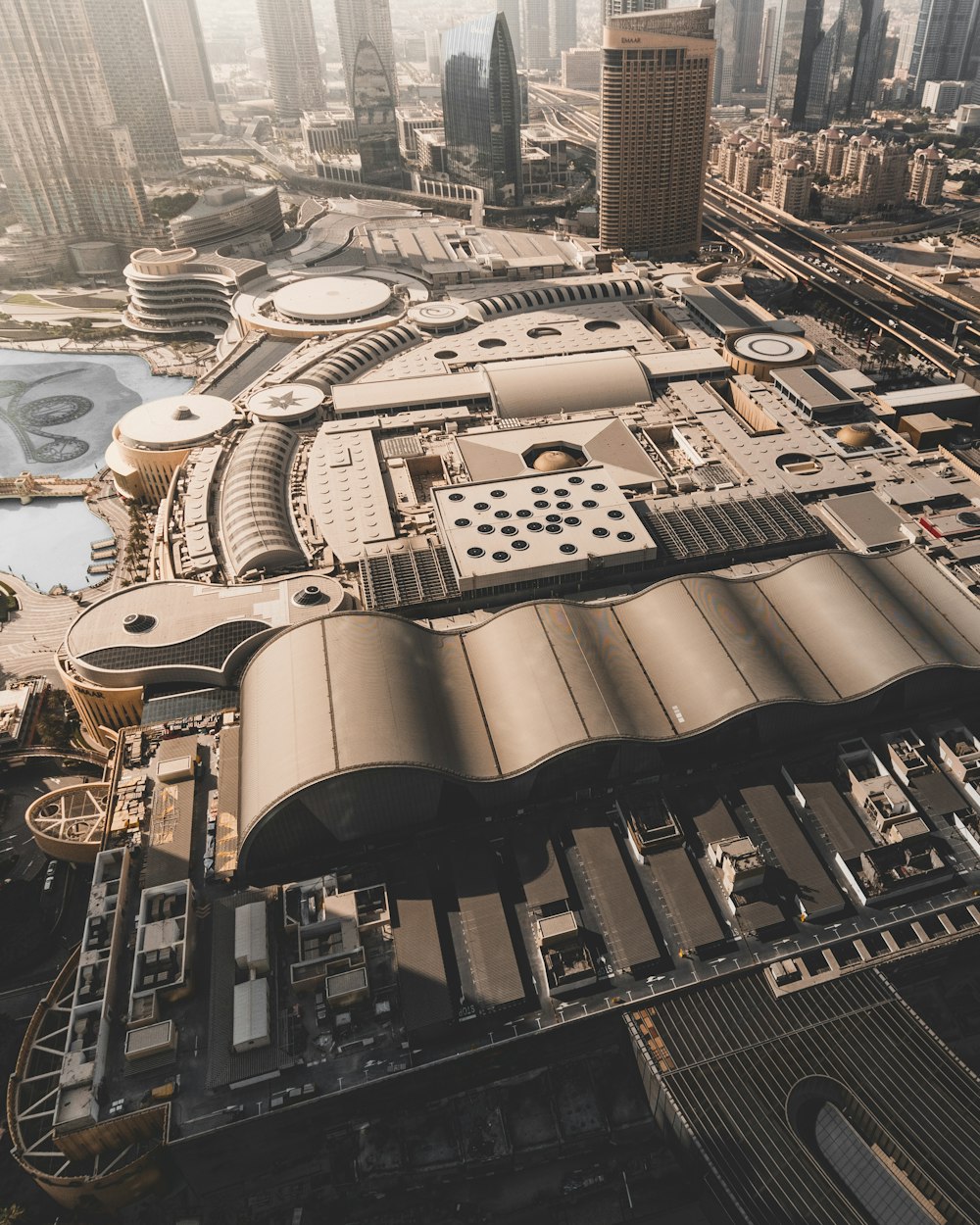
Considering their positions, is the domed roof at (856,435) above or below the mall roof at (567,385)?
below

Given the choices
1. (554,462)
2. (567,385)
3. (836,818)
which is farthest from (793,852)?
(567,385)

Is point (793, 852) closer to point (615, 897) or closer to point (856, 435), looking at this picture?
point (615, 897)

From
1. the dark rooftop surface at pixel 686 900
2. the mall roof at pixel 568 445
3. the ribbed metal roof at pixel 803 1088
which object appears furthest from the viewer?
the mall roof at pixel 568 445

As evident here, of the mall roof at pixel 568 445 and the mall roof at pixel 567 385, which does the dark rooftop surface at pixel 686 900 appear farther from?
the mall roof at pixel 567 385

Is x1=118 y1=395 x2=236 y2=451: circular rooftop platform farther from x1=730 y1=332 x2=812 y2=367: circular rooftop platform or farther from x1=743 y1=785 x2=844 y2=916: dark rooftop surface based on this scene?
x1=743 y1=785 x2=844 y2=916: dark rooftop surface

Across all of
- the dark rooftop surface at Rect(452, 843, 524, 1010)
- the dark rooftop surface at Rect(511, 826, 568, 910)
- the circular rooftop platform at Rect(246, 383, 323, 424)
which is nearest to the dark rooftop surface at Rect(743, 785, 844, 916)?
the dark rooftop surface at Rect(511, 826, 568, 910)

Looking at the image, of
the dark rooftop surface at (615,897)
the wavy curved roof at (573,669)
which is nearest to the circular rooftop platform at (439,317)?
the wavy curved roof at (573,669)
